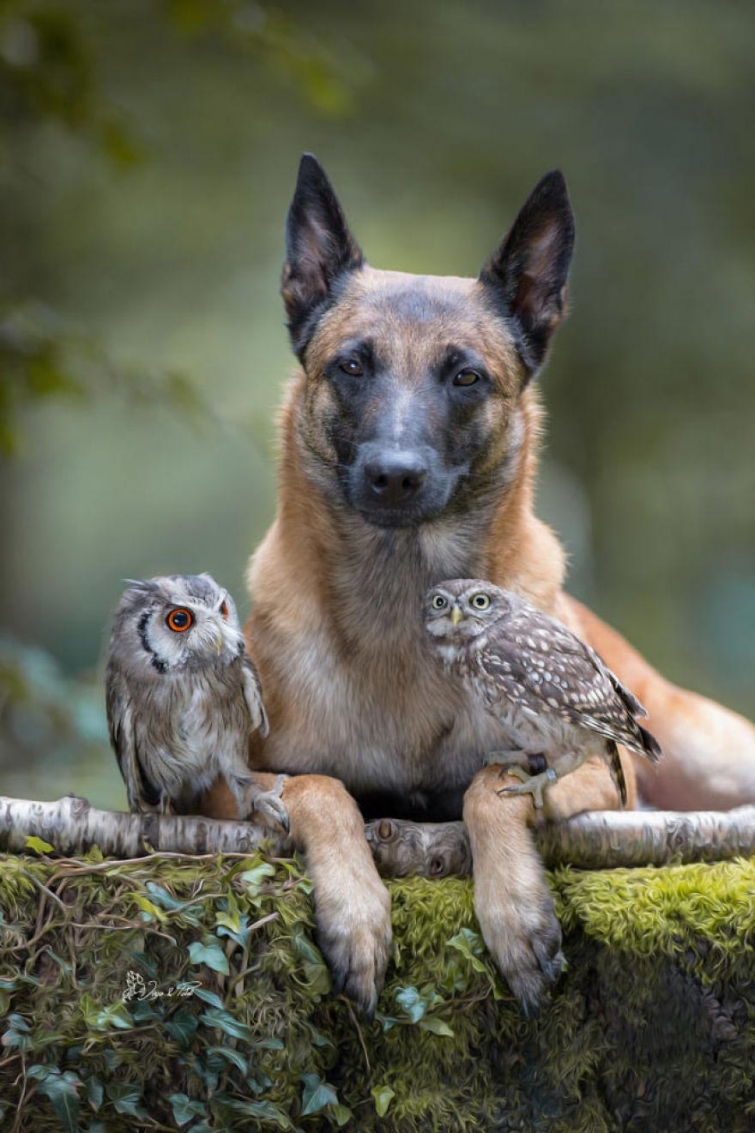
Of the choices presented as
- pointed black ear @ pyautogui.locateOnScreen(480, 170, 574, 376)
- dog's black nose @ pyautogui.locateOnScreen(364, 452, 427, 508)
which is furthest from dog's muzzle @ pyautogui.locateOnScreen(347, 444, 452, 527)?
pointed black ear @ pyautogui.locateOnScreen(480, 170, 574, 376)

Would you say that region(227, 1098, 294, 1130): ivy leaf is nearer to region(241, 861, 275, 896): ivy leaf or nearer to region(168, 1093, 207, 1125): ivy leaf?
region(168, 1093, 207, 1125): ivy leaf

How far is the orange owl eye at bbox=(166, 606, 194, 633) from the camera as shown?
293cm

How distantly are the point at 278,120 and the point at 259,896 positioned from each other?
7318 mm

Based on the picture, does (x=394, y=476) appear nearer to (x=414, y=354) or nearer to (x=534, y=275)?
(x=414, y=354)

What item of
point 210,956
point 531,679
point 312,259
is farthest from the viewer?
point 312,259

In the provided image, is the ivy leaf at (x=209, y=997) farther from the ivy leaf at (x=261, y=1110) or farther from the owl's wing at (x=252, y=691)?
the owl's wing at (x=252, y=691)

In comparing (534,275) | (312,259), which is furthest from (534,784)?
(312,259)

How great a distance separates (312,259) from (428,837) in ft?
5.79

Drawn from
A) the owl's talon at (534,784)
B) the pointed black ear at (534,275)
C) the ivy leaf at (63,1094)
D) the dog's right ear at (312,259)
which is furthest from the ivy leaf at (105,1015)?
the pointed black ear at (534,275)

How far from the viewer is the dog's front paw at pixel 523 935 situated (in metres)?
2.74

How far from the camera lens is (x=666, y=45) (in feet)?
28.3

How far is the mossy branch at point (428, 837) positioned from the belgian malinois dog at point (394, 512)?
0.08m

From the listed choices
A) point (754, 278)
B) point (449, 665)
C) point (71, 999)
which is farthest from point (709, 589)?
point (71, 999)

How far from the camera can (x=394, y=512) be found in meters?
3.10
